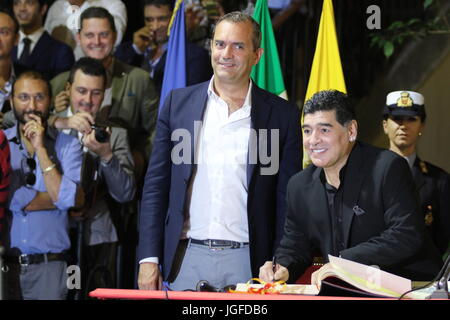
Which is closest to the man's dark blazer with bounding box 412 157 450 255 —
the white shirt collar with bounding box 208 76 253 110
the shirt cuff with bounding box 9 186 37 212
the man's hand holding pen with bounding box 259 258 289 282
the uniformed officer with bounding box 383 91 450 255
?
the uniformed officer with bounding box 383 91 450 255

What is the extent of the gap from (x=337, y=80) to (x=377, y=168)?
4.78ft

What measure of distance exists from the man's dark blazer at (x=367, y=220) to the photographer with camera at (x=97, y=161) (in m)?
1.78

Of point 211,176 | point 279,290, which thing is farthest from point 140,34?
point 279,290

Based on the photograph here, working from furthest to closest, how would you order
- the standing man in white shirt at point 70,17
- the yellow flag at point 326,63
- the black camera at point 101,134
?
the standing man in white shirt at point 70,17 → the black camera at point 101,134 → the yellow flag at point 326,63

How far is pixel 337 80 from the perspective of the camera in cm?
514

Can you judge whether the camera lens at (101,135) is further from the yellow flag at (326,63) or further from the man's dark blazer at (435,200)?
the man's dark blazer at (435,200)

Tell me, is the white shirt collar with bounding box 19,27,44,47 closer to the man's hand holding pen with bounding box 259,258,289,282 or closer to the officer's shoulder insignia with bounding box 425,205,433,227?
the officer's shoulder insignia with bounding box 425,205,433,227

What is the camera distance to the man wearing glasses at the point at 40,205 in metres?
5.24

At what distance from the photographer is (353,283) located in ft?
9.92

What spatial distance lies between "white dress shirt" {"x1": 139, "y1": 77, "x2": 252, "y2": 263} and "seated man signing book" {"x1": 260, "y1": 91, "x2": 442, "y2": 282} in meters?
0.29

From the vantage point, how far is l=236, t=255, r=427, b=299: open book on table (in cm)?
301

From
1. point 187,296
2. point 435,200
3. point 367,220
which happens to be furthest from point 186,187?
point 435,200

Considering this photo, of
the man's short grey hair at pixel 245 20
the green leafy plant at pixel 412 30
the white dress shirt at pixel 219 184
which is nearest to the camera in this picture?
the white dress shirt at pixel 219 184

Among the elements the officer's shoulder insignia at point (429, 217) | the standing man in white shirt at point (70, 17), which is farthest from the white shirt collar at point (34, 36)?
the officer's shoulder insignia at point (429, 217)
